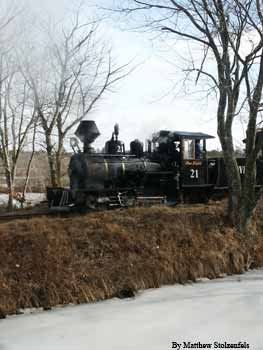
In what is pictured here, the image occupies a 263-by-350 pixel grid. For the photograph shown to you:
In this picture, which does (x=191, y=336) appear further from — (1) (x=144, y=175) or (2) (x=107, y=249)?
(1) (x=144, y=175)

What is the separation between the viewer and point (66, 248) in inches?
384

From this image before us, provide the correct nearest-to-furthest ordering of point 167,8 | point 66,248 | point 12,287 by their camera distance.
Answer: point 12,287
point 66,248
point 167,8

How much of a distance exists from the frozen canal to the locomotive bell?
7867 millimetres

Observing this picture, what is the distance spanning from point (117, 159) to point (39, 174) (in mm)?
12703

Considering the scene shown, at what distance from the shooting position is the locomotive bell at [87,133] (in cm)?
1578

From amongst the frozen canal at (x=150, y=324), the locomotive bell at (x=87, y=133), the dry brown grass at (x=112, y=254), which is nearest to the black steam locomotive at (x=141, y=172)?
the locomotive bell at (x=87, y=133)

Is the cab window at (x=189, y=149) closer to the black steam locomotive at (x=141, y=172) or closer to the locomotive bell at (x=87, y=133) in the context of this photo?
the black steam locomotive at (x=141, y=172)

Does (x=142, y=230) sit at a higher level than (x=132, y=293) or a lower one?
higher

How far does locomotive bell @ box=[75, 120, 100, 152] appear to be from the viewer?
51.8ft

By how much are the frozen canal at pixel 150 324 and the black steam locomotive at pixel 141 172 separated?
6.10m

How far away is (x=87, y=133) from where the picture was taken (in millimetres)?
15914

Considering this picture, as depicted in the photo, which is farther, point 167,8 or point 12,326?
point 167,8

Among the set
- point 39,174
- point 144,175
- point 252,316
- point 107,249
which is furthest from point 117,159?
point 39,174

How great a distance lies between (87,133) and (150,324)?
32.1 feet
